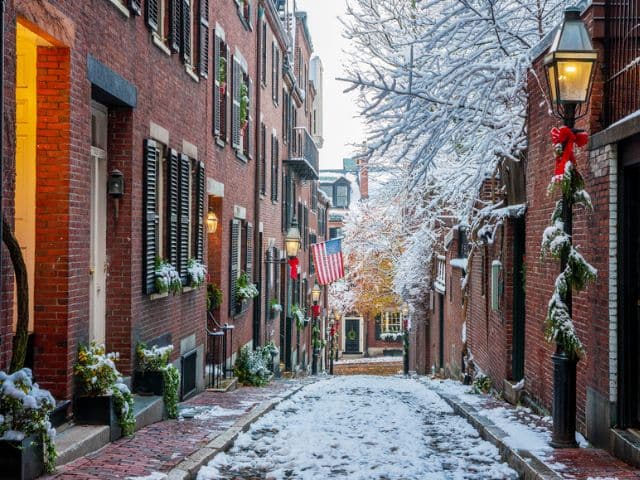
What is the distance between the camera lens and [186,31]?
1251cm

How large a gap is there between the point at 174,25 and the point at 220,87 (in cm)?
455

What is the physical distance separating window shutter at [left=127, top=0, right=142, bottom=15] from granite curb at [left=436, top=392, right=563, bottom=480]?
6404 millimetres


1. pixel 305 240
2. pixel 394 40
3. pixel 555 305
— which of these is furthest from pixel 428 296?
pixel 555 305


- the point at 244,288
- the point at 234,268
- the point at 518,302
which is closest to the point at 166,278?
the point at 518,302

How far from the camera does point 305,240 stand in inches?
1443

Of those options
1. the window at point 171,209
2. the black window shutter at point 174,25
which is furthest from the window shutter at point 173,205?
the black window shutter at point 174,25

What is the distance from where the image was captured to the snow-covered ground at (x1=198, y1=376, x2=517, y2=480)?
7.41 meters

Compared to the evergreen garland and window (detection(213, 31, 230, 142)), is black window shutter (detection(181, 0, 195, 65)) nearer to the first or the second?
window (detection(213, 31, 230, 142))

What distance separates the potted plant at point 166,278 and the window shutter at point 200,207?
78.0 inches

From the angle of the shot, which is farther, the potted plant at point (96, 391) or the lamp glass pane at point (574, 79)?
the potted plant at point (96, 391)

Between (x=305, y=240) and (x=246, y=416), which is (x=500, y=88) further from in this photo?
(x=305, y=240)

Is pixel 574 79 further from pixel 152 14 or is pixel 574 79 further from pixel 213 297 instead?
pixel 213 297

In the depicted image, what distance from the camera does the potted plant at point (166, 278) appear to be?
416 inches

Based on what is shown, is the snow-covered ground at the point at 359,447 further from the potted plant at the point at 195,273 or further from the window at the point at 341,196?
the window at the point at 341,196
